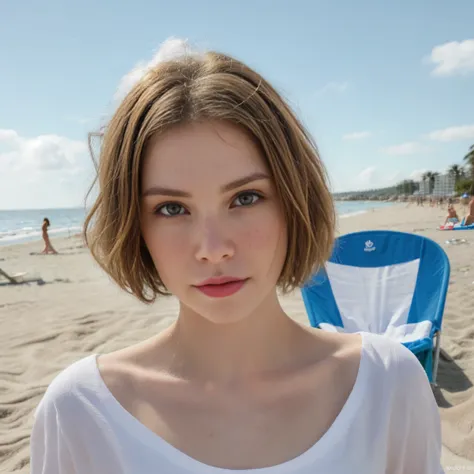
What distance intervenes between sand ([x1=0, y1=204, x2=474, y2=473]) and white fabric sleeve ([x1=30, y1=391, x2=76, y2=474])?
103 cm

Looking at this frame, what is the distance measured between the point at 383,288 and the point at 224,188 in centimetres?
341

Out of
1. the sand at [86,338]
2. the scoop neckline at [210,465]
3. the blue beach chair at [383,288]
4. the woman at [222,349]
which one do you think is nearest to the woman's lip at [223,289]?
the woman at [222,349]

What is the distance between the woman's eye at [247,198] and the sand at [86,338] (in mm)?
640

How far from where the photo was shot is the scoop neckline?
898mm

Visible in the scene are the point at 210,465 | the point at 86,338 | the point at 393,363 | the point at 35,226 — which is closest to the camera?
the point at 210,465

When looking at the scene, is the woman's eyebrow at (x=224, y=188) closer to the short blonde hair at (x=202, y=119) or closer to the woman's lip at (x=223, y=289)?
the short blonde hair at (x=202, y=119)

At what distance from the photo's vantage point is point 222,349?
1.12 meters

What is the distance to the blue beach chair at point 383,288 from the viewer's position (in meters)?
3.59

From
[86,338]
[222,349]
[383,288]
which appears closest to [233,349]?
[222,349]

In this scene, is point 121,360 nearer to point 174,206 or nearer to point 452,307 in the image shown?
point 174,206

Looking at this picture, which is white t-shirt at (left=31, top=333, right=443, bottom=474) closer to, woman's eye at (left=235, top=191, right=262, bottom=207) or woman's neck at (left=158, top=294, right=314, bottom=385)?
woman's neck at (left=158, top=294, right=314, bottom=385)

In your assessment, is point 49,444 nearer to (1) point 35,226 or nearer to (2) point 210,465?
(2) point 210,465

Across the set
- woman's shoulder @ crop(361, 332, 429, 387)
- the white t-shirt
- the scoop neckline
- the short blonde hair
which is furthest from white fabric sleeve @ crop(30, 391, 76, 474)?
woman's shoulder @ crop(361, 332, 429, 387)

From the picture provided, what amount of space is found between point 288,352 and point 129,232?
0.49 metres
